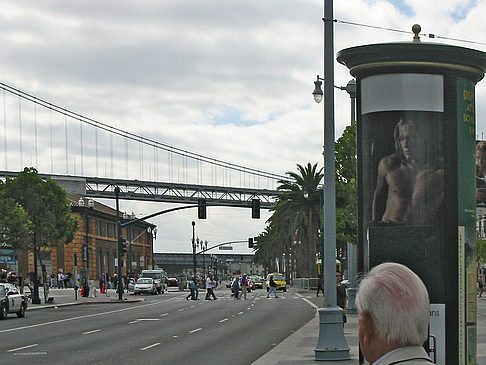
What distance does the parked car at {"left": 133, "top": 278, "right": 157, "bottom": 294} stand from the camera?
2995 inches

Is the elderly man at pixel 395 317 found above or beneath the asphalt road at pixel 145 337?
above

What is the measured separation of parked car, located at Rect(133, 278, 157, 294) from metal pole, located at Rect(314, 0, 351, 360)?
59.5 m

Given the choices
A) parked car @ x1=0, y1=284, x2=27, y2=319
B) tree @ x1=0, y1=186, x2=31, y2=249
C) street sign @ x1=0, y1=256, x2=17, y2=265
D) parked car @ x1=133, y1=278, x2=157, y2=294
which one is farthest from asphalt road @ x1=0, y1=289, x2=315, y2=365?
street sign @ x1=0, y1=256, x2=17, y2=265

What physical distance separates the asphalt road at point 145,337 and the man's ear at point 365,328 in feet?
51.6

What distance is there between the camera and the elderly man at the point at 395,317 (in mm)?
3281

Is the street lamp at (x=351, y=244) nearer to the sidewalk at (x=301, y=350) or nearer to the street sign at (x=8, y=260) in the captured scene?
the sidewalk at (x=301, y=350)

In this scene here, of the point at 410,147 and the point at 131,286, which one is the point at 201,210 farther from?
the point at 410,147

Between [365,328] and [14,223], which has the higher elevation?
[365,328]

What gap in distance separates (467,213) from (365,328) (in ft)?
27.8

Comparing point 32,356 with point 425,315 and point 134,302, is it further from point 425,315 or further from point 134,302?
point 134,302

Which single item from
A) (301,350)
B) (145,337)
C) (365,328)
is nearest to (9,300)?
(145,337)

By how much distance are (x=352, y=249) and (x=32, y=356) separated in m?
19.1

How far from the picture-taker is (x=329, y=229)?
17.6 metres

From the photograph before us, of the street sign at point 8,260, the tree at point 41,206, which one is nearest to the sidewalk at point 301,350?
the tree at point 41,206
